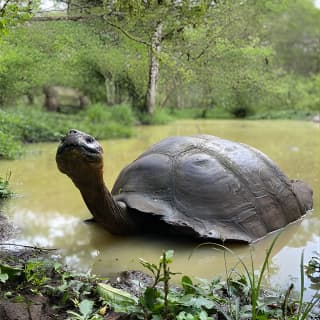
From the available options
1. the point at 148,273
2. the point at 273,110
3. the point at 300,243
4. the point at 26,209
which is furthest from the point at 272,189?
the point at 273,110

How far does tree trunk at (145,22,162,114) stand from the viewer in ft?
12.4

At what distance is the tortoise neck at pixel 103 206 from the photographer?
242cm

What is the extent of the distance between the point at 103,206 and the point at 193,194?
0.57 m

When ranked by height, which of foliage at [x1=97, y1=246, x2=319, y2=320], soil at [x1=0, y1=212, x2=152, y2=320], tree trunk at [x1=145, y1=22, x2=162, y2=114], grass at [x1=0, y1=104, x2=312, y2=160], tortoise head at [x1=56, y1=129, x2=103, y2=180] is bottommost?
soil at [x1=0, y1=212, x2=152, y2=320]

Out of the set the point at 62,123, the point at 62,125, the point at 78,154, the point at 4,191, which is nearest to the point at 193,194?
the point at 78,154

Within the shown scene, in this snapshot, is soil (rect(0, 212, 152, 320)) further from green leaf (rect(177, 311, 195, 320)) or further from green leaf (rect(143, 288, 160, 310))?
green leaf (rect(177, 311, 195, 320))

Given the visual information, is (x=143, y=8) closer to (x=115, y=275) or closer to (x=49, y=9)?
(x=49, y=9)

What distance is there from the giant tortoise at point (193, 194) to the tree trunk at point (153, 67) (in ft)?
3.39

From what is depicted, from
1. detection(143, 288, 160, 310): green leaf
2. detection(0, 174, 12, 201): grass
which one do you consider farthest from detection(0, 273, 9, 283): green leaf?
detection(0, 174, 12, 201): grass

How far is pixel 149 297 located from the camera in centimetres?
152

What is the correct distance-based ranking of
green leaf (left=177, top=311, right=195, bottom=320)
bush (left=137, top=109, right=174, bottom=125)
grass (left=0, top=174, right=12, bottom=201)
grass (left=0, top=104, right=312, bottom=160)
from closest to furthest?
green leaf (left=177, top=311, right=195, bottom=320) < grass (left=0, top=174, right=12, bottom=201) < grass (left=0, top=104, right=312, bottom=160) < bush (left=137, top=109, right=174, bottom=125)

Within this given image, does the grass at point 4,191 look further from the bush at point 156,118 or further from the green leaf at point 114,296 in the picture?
the bush at point 156,118

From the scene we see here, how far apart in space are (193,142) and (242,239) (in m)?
0.81

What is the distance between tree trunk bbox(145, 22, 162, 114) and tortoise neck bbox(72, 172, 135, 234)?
4.76ft
